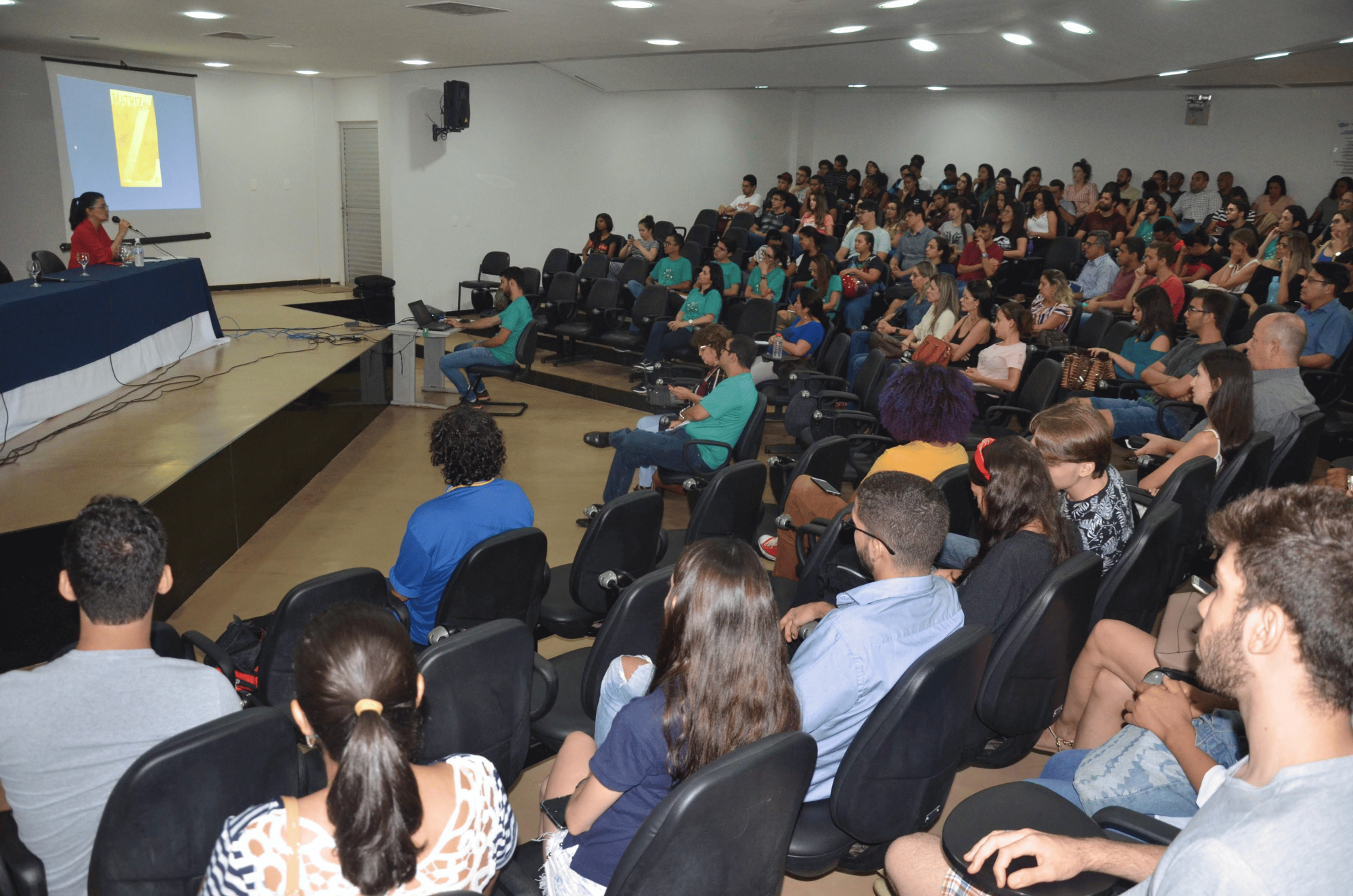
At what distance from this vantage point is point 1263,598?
113 cm

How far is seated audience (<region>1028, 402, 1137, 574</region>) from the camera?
9.13 ft

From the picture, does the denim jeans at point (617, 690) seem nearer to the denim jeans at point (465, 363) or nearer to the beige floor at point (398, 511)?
the beige floor at point (398, 511)

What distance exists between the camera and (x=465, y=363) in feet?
23.6

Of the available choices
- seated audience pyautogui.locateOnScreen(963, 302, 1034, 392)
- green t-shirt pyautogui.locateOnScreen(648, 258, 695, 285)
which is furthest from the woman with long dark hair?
green t-shirt pyautogui.locateOnScreen(648, 258, 695, 285)

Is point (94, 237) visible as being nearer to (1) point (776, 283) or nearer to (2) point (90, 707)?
(1) point (776, 283)

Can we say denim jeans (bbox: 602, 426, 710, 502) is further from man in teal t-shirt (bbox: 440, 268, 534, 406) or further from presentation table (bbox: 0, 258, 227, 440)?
presentation table (bbox: 0, 258, 227, 440)

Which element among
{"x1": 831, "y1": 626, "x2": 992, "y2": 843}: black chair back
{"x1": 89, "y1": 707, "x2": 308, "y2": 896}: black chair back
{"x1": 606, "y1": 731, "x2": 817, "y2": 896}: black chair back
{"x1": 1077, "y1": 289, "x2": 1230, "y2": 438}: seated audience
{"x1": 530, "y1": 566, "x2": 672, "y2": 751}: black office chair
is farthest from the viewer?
{"x1": 1077, "y1": 289, "x2": 1230, "y2": 438}: seated audience

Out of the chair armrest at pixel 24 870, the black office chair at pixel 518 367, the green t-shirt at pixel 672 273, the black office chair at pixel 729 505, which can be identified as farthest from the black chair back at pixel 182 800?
the green t-shirt at pixel 672 273

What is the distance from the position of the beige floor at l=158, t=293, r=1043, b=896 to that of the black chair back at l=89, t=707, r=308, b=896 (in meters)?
1.16

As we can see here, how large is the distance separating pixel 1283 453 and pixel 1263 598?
3.37m

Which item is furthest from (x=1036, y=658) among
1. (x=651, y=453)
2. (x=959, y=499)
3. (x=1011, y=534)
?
(x=651, y=453)

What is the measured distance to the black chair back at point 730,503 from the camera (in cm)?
332

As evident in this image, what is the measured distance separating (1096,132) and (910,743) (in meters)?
12.7

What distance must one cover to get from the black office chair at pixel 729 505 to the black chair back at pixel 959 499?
2.19 feet
